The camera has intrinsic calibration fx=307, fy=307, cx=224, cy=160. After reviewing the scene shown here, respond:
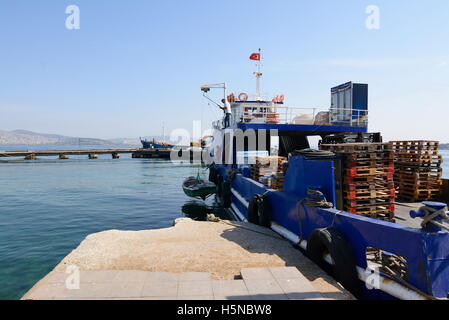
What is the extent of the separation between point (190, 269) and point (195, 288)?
46.3 inches

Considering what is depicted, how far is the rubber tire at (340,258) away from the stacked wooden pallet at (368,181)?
1.27 meters

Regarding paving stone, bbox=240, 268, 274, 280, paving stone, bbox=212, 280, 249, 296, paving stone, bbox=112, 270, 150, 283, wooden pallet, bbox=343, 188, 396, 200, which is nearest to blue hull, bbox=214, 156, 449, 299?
wooden pallet, bbox=343, 188, 396, 200

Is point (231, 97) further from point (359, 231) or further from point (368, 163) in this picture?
point (359, 231)

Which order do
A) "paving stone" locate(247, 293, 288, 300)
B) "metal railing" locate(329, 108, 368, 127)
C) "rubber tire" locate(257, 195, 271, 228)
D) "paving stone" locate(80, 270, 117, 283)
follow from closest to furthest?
1. "paving stone" locate(247, 293, 288, 300)
2. "paving stone" locate(80, 270, 117, 283)
3. "rubber tire" locate(257, 195, 271, 228)
4. "metal railing" locate(329, 108, 368, 127)

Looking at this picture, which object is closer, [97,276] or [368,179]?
[97,276]

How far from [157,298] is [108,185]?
80.6 ft

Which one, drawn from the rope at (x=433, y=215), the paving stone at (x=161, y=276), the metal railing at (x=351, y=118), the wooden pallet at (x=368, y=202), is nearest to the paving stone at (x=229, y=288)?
the paving stone at (x=161, y=276)

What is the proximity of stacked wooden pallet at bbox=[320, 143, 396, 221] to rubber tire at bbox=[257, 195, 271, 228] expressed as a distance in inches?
114

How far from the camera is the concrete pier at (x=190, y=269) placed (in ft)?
14.6

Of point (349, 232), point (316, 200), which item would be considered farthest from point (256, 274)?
point (316, 200)

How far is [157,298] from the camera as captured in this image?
4.32 m

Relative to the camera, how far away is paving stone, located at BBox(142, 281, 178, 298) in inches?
173

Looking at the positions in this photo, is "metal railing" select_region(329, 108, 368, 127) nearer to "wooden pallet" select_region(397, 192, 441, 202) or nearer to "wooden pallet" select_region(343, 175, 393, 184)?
"wooden pallet" select_region(397, 192, 441, 202)

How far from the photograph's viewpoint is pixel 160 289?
4590 millimetres
